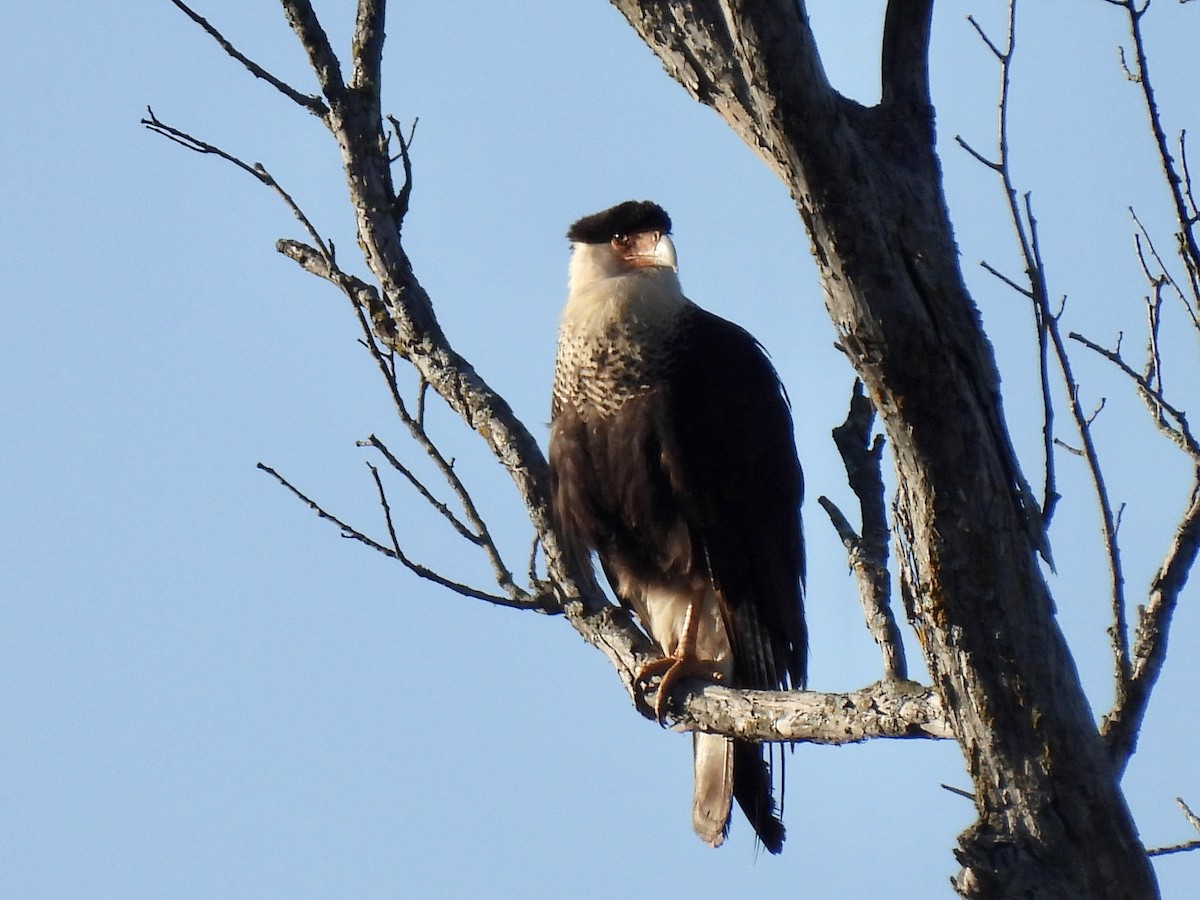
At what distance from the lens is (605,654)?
3.73 meters

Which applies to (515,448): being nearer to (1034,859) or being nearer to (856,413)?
(856,413)

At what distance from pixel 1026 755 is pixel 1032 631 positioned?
0.19m

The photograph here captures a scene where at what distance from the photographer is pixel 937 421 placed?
6.91ft

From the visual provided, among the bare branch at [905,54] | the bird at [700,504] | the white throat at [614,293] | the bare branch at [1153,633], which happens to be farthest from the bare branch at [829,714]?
the white throat at [614,293]

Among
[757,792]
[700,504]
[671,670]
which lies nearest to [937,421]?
[671,670]

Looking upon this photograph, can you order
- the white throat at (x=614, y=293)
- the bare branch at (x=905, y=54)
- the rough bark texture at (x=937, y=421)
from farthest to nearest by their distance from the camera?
the white throat at (x=614, y=293) → the bare branch at (x=905, y=54) → the rough bark texture at (x=937, y=421)

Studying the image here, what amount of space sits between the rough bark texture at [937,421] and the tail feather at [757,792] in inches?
66.3

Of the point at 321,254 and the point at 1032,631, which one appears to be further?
the point at 321,254

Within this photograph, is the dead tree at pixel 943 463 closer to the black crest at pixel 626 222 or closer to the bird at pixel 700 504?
the bird at pixel 700 504

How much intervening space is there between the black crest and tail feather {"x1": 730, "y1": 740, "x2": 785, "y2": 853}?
5.89 feet

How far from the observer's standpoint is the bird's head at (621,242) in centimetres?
477

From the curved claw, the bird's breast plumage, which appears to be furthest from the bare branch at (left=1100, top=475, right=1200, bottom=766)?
the bird's breast plumage

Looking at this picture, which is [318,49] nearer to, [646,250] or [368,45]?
[368,45]

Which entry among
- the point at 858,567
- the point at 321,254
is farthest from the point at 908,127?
the point at 321,254
